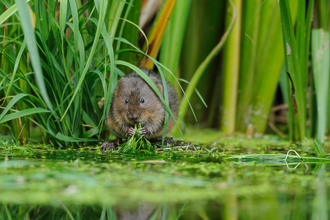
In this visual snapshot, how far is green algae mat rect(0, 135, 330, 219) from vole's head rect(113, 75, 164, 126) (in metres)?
0.50

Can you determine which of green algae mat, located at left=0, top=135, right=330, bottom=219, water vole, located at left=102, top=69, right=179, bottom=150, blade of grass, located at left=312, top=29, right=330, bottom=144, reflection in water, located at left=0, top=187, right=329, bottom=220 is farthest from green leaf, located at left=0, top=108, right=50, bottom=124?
blade of grass, located at left=312, top=29, right=330, bottom=144

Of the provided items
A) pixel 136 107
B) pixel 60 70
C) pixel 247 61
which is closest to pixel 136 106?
pixel 136 107

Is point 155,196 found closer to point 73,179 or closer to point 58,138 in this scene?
point 73,179

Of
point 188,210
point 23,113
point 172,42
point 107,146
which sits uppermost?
point 172,42

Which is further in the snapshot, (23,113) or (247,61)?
(247,61)

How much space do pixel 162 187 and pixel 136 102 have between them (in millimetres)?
1171

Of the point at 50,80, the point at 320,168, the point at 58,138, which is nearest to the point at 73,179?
the point at 58,138

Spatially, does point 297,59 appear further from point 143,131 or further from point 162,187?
point 162,187

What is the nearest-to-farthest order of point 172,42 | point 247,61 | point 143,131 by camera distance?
point 143,131
point 172,42
point 247,61

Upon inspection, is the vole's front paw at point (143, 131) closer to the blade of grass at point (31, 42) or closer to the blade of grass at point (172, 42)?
the blade of grass at point (172, 42)

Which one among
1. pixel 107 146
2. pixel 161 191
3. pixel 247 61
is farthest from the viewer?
pixel 247 61

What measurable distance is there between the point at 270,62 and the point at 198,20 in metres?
1.06

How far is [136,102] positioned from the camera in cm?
241

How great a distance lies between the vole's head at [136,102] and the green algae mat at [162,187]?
50 centimetres
